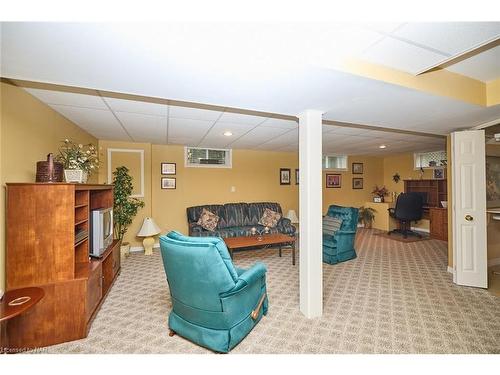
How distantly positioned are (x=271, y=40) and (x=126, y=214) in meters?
4.19

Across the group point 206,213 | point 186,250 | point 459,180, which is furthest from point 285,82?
point 206,213

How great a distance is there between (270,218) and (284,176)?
66.0 inches

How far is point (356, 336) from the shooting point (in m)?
2.00

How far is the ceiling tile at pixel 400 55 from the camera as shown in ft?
4.94

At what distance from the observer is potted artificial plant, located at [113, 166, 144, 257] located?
14.1ft

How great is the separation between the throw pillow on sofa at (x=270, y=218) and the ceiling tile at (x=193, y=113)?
2.84 meters

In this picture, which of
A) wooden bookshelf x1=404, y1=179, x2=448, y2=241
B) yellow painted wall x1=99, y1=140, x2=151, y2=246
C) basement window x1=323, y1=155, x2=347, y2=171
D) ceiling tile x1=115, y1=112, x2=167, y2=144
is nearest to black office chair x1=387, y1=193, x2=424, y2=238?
wooden bookshelf x1=404, y1=179, x2=448, y2=241

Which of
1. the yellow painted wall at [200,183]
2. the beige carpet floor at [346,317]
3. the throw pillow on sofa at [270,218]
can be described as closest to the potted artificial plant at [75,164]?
the beige carpet floor at [346,317]

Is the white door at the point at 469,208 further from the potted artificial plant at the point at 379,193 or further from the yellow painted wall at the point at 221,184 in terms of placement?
the potted artificial plant at the point at 379,193

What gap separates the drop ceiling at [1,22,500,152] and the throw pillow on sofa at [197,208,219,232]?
279cm

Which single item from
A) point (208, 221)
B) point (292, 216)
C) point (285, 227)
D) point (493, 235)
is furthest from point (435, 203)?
point (208, 221)

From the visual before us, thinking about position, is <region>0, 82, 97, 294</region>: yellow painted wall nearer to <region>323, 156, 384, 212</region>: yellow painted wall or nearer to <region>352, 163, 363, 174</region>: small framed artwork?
<region>323, 156, 384, 212</region>: yellow painted wall

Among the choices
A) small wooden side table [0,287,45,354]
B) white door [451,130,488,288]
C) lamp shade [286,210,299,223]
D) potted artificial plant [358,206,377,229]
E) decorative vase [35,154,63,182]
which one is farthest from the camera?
potted artificial plant [358,206,377,229]
